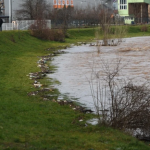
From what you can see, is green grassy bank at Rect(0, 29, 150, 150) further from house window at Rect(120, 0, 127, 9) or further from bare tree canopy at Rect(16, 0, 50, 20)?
house window at Rect(120, 0, 127, 9)

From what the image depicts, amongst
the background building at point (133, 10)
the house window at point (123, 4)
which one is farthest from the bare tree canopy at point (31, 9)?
the house window at point (123, 4)

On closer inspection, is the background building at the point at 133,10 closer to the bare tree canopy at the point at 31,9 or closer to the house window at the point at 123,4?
the house window at the point at 123,4

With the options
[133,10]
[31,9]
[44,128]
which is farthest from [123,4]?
[44,128]

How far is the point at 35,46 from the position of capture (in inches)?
1843

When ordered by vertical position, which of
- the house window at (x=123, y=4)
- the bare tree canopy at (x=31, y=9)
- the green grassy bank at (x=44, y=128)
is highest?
the house window at (x=123, y=4)

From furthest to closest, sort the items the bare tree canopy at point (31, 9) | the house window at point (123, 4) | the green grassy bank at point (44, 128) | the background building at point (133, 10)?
1. the house window at point (123, 4)
2. the background building at point (133, 10)
3. the bare tree canopy at point (31, 9)
4. the green grassy bank at point (44, 128)

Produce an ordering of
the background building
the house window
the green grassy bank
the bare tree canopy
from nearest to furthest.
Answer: the green grassy bank → the bare tree canopy → the background building → the house window

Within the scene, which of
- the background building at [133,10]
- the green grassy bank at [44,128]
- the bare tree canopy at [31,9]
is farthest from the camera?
the background building at [133,10]

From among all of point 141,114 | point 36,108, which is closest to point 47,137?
point 141,114

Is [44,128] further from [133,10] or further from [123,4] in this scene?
[123,4]

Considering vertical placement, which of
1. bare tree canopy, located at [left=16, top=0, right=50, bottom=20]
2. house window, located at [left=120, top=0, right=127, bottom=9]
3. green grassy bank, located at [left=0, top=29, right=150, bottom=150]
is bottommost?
green grassy bank, located at [left=0, top=29, right=150, bottom=150]

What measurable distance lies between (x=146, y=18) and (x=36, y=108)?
111 metres

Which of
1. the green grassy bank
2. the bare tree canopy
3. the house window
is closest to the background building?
the house window

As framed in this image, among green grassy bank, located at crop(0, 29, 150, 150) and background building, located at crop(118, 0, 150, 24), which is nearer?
green grassy bank, located at crop(0, 29, 150, 150)
